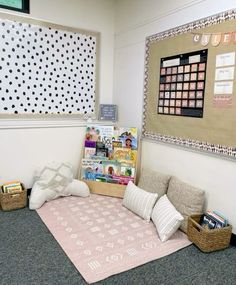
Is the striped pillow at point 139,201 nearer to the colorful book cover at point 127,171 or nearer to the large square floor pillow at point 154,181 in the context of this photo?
the large square floor pillow at point 154,181

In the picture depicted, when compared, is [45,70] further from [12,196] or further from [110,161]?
[12,196]

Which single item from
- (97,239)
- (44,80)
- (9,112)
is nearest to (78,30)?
(44,80)

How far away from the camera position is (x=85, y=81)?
3.39 meters

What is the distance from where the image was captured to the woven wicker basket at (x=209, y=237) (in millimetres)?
2045

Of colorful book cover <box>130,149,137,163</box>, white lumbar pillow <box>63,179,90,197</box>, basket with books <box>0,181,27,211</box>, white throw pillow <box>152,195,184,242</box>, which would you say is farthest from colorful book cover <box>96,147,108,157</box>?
white throw pillow <box>152,195,184,242</box>

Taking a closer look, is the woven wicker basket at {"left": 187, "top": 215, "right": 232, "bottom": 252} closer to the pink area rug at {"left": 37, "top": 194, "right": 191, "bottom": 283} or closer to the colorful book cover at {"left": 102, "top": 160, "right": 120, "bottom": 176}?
the pink area rug at {"left": 37, "top": 194, "right": 191, "bottom": 283}

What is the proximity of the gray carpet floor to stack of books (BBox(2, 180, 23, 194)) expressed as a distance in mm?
642

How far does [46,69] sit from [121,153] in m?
1.33

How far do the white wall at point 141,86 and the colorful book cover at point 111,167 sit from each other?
332 mm

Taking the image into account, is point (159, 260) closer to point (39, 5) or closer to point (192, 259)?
point (192, 259)

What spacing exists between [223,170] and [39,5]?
263cm

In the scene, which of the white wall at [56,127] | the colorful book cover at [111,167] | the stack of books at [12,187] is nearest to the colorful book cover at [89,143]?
the white wall at [56,127]

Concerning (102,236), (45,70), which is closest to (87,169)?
(102,236)

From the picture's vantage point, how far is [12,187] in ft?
9.43
